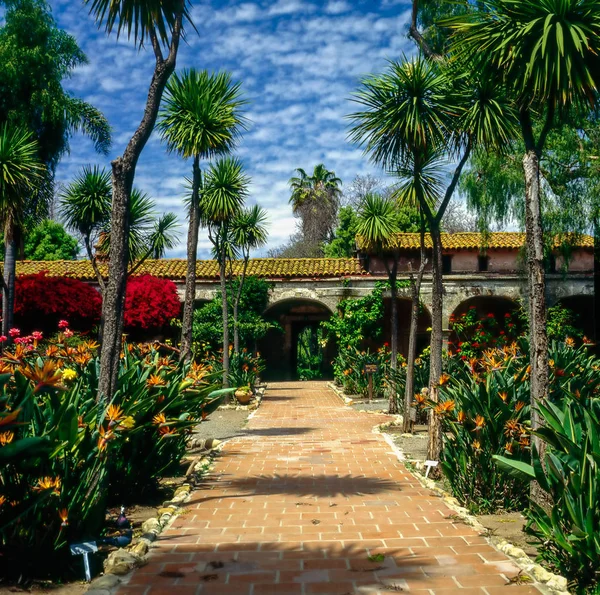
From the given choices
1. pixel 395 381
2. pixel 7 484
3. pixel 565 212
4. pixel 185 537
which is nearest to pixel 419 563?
pixel 185 537

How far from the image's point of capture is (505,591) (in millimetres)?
3574

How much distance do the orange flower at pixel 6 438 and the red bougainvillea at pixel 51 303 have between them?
1393 centimetres

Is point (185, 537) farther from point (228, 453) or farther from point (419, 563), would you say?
point (228, 453)

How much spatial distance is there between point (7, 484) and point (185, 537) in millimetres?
1499

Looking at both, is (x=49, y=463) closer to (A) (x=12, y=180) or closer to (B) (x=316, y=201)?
(A) (x=12, y=180)

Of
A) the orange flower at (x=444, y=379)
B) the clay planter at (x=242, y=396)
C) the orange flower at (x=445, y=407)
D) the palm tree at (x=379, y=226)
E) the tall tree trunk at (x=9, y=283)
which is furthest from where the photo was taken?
the clay planter at (x=242, y=396)

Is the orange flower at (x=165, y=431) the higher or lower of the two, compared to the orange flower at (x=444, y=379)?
lower

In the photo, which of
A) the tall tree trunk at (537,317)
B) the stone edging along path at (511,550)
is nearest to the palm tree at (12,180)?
the stone edging along path at (511,550)

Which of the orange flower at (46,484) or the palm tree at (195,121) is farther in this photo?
the palm tree at (195,121)

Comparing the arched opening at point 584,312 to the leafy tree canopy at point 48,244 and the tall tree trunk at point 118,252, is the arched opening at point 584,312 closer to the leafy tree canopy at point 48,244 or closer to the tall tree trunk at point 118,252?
the tall tree trunk at point 118,252

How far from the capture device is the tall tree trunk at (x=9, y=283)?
1373 cm

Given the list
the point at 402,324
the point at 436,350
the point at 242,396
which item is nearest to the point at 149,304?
the point at 242,396

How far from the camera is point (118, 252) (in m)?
5.36

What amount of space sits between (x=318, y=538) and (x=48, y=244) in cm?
2908
